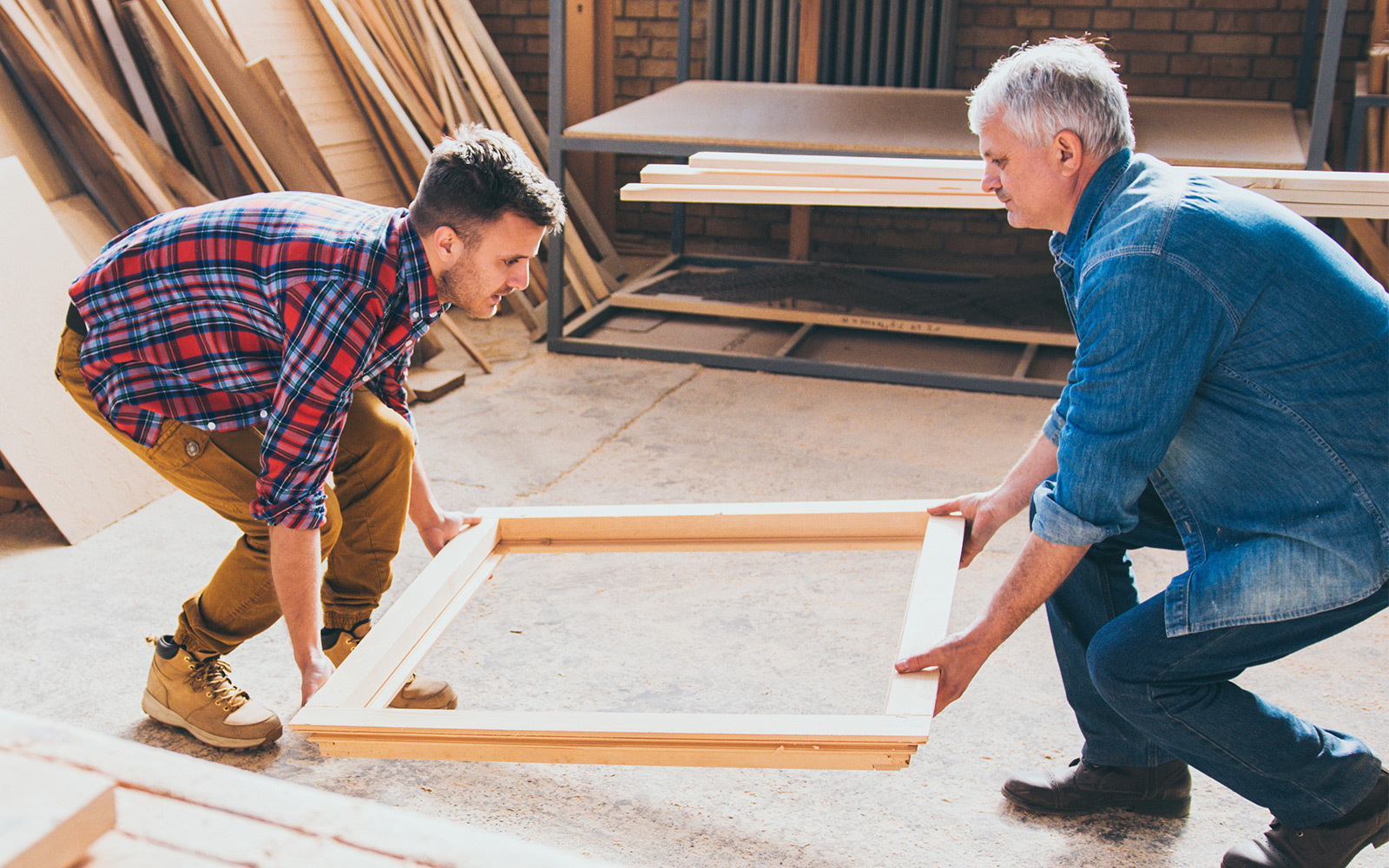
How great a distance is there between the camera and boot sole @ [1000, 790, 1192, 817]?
2.18 metres

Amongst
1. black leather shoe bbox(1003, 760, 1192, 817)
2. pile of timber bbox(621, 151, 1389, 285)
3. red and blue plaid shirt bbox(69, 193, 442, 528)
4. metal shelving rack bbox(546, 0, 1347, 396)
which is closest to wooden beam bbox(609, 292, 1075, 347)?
metal shelving rack bbox(546, 0, 1347, 396)

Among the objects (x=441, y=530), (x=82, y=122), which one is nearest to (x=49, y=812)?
(x=441, y=530)

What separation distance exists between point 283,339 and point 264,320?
0.05 m

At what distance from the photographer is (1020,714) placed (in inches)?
99.7

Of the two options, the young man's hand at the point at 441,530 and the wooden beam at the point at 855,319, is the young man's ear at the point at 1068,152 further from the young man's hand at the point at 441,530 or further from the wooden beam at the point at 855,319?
the wooden beam at the point at 855,319

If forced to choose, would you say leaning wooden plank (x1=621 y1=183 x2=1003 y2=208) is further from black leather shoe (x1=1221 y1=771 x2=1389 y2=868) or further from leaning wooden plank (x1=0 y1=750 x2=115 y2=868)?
leaning wooden plank (x1=0 y1=750 x2=115 y2=868)

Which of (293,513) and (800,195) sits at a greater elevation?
(800,195)

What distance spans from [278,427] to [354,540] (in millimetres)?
657

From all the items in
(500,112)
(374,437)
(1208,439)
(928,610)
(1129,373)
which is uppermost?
(500,112)

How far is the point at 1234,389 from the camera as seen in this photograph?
1.66m

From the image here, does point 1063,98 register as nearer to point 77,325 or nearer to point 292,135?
point 77,325

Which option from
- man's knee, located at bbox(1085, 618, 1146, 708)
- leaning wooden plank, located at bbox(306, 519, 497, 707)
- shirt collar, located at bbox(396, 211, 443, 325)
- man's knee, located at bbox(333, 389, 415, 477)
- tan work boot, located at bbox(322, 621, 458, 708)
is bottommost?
tan work boot, located at bbox(322, 621, 458, 708)

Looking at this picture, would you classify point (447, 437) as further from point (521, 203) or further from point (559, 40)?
point (521, 203)

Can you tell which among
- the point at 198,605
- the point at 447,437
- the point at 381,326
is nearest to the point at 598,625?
the point at 198,605
